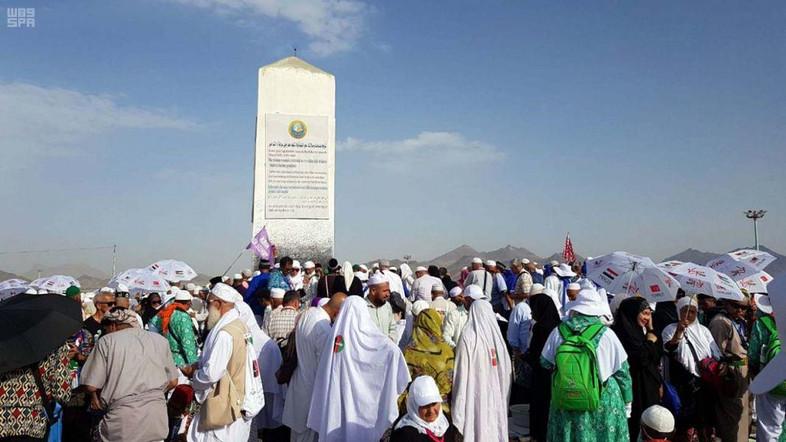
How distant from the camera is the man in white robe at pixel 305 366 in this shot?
432cm

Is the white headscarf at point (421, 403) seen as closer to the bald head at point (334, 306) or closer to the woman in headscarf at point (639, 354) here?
the bald head at point (334, 306)

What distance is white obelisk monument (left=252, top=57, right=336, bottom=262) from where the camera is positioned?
560 inches

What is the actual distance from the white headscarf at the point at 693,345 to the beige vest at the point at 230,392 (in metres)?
3.60

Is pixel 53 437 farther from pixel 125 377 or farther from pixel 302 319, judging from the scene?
pixel 302 319

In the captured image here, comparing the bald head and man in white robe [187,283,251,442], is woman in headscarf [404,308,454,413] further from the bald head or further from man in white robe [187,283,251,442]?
man in white robe [187,283,251,442]

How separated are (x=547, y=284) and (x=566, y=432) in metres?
4.35

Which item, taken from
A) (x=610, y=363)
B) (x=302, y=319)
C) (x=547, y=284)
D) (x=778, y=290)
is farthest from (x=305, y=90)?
(x=778, y=290)

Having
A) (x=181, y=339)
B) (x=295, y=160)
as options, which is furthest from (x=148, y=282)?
(x=295, y=160)

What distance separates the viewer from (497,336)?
4379 mm

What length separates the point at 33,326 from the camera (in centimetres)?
317

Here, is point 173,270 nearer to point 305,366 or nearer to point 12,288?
point 12,288

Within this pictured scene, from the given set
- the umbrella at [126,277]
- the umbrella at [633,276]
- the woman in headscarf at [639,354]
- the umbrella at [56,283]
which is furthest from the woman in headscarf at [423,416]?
the umbrella at [56,283]

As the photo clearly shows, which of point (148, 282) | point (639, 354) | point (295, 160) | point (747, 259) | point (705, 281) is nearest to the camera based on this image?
point (639, 354)

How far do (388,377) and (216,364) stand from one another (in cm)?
116
